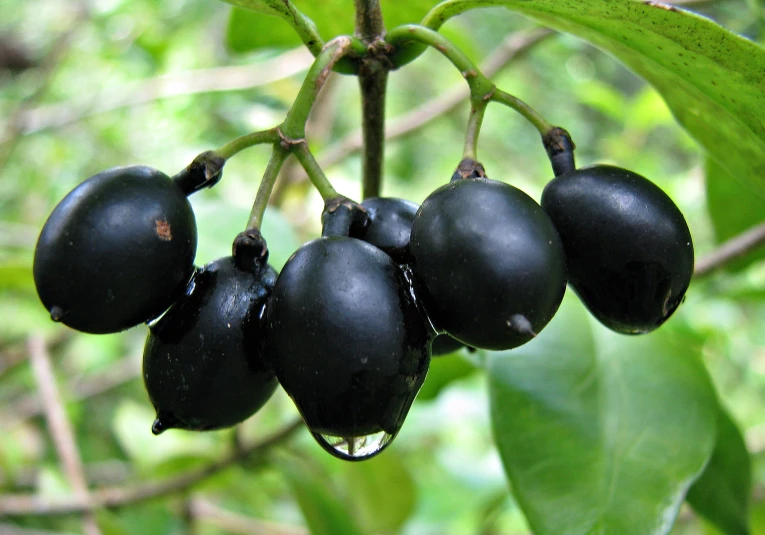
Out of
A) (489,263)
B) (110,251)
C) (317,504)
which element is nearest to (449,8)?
(489,263)

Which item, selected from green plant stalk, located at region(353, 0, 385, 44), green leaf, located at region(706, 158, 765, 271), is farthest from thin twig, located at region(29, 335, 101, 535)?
green leaf, located at region(706, 158, 765, 271)

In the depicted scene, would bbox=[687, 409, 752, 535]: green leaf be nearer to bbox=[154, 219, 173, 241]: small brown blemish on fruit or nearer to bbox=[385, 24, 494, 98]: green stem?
bbox=[385, 24, 494, 98]: green stem

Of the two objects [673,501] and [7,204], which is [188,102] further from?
[673,501]

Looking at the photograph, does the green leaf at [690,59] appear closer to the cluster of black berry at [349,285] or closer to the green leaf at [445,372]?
the cluster of black berry at [349,285]

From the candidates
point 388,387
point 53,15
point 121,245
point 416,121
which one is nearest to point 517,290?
point 388,387

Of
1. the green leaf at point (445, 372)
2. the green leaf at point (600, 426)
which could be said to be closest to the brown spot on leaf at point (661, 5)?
the green leaf at point (600, 426)

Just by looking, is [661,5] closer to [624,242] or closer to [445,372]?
[624,242]
